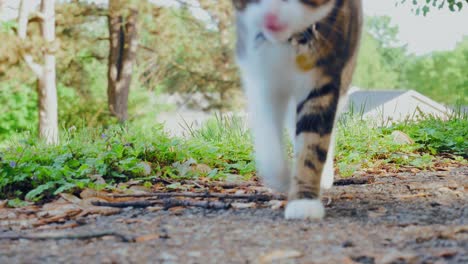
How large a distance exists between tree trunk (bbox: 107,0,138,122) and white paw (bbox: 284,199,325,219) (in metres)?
14.3

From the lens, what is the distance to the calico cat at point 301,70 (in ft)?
8.55

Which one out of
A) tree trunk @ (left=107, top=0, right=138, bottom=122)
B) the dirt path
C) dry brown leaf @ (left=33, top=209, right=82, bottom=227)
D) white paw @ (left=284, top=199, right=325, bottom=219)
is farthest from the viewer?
tree trunk @ (left=107, top=0, right=138, bottom=122)

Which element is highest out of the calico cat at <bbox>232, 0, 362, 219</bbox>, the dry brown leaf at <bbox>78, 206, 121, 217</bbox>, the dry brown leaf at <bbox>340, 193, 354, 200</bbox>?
the calico cat at <bbox>232, 0, 362, 219</bbox>

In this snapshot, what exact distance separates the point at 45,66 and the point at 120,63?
2560mm

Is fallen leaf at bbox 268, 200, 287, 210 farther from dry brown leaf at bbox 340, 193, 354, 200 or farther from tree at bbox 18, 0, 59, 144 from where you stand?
tree at bbox 18, 0, 59, 144

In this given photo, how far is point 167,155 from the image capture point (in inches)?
187

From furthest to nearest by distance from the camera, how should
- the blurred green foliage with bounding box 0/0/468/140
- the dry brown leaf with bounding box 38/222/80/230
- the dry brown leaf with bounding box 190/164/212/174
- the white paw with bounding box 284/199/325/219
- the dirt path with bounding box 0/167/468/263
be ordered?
the blurred green foliage with bounding box 0/0/468/140 < the dry brown leaf with bounding box 190/164/212/174 < the dry brown leaf with bounding box 38/222/80/230 < the white paw with bounding box 284/199/325/219 < the dirt path with bounding box 0/167/468/263

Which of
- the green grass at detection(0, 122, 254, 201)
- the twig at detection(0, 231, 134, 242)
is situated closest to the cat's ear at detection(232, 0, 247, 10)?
the twig at detection(0, 231, 134, 242)

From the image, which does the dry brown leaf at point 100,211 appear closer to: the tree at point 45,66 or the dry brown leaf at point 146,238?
the dry brown leaf at point 146,238

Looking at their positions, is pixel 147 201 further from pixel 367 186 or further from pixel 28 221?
pixel 367 186

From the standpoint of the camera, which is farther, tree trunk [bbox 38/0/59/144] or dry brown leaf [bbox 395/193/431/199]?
tree trunk [bbox 38/0/59/144]

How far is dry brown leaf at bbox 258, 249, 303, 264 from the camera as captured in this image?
6.48 feet

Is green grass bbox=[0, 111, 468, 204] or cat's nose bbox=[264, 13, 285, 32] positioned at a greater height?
cat's nose bbox=[264, 13, 285, 32]

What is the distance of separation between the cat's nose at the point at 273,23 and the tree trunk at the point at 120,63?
1447 centimetres
